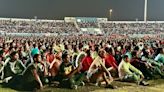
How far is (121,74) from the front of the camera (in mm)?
16328

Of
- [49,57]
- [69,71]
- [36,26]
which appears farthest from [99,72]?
[36,26]

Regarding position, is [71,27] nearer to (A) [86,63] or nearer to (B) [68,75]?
(A) [86,63]

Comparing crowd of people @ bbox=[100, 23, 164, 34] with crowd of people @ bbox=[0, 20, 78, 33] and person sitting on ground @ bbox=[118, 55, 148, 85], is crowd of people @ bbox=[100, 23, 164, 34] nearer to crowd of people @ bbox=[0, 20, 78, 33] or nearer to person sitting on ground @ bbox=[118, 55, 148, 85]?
crowd of people @ bbox=[0, 20, 78, 33]

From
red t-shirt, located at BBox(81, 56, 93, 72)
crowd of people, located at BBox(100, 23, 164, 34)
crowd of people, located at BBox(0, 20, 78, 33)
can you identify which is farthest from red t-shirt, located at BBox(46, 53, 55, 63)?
crowd of people, located at BBox(100, 23, 164, 34)

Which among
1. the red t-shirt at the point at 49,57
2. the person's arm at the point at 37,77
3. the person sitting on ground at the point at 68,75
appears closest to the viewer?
the person's arm at the point at 37,77

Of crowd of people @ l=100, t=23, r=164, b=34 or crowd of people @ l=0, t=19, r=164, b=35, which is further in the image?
crowd of people @ l=100, t=23, r=164, b=34

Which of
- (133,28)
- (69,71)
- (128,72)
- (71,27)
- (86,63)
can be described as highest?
(86,63)

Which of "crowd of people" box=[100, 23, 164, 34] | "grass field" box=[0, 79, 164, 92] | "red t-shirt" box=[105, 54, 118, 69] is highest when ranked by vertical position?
"red t-shirt" box=[105, 54, 118, 69]

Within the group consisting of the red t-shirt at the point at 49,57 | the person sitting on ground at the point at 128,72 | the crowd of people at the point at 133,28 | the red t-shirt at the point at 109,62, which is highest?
the red t-shirt at the point at 49,57

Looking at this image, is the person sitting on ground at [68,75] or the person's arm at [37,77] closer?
the person's arm at [37,77]

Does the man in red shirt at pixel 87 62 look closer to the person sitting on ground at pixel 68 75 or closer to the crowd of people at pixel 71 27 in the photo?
the person sitting on ground at pixel 68 75

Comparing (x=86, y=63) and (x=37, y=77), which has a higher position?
(x=86, y=63)

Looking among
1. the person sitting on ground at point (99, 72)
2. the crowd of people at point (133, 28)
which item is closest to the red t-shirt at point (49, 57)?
the person sitting on ground at point (99, 72)

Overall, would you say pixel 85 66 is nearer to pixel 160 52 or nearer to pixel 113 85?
pixel 113 85
